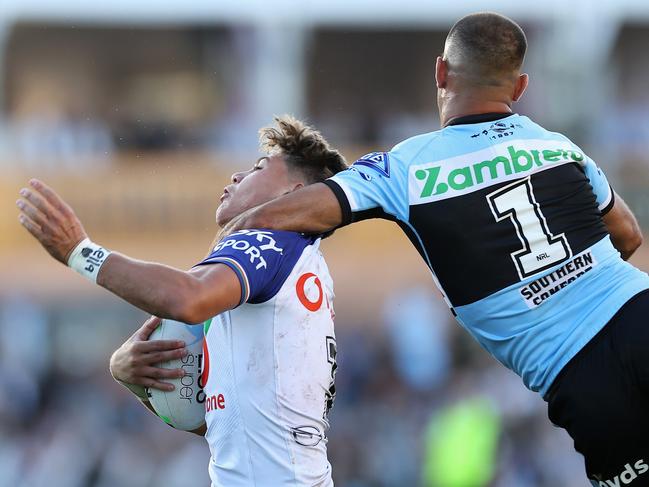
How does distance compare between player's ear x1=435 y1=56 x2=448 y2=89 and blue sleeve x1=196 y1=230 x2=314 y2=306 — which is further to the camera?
player's ear x1=435 y1=56 x2=448 y2=89

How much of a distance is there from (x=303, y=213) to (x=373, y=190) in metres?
0.31

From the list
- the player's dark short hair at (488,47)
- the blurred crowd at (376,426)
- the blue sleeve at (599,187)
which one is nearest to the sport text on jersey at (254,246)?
the player's dark short hair at (488,47)

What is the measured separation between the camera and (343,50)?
27.4 m

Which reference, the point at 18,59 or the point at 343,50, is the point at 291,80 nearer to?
the point at 343,50

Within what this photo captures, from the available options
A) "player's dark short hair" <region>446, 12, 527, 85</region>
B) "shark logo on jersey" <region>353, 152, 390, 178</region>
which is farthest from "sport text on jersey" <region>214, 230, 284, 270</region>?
"player's dark short hair" <region>446, 12, 527, 85</region>

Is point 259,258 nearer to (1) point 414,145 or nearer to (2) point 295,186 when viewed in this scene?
(2) point 295,186

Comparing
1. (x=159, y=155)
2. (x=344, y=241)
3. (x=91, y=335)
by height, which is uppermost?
(x=159, y=155)

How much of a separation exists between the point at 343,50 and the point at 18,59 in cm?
690

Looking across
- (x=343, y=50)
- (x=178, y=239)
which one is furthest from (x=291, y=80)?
(x=178, y=239)

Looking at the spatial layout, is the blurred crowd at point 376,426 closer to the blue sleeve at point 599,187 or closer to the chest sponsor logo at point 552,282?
the blue sleeve at point 599,187

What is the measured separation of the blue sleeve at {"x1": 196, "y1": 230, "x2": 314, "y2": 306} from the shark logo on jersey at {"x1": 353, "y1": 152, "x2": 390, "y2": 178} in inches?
16.6

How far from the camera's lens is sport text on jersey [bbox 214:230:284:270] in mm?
4984

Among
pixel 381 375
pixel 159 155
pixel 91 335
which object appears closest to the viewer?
pixel 381 375

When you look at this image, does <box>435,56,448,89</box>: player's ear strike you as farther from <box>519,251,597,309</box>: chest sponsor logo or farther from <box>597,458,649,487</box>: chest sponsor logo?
<box>597,458,649,487</box>: chest sponsor logo
